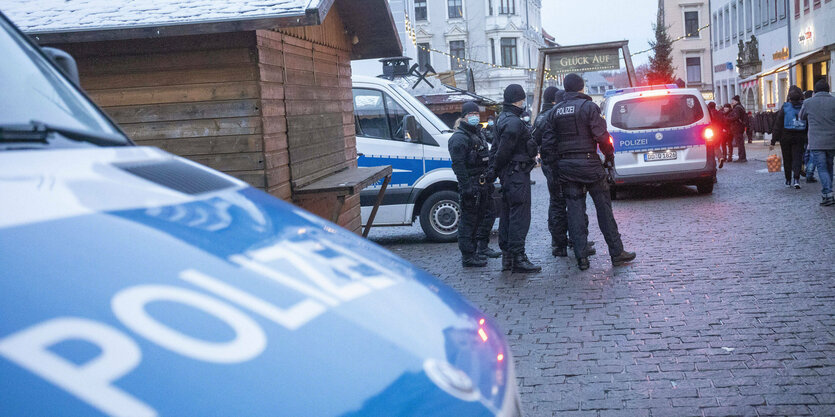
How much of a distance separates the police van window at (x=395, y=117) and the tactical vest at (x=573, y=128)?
339cm

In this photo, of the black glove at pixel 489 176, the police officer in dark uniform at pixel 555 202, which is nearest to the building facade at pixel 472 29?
the police officer in dark uniform at pixel 555 202

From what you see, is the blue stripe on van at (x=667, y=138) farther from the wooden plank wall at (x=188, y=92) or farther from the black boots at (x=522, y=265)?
the wooden plank wall at (x=188, y=92)

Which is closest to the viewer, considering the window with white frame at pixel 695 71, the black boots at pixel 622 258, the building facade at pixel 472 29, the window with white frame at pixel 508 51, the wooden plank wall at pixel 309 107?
the wooden plank wall at pixel 309 107

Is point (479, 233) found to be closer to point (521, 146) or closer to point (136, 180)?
point (521, 146)

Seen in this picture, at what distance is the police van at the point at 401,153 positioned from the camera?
1255 cm

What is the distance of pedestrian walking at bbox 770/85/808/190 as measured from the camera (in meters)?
16.0

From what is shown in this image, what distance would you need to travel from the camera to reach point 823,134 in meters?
13.8

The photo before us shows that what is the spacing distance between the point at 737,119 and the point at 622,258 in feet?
56.4

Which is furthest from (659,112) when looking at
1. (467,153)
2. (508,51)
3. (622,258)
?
(508,51)

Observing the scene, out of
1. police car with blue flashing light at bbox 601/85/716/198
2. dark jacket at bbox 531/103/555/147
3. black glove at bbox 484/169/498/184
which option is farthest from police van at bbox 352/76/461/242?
police car with blue flashing light at bbox 601/85/716/198

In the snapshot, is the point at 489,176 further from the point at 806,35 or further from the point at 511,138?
the point at 806,35

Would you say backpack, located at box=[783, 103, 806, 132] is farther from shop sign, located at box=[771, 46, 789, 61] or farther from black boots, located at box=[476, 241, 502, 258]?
shop sign, located at box=[771, 46, 789, 61]

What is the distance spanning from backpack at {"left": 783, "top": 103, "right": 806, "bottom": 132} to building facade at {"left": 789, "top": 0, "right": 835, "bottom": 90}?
14219 mm

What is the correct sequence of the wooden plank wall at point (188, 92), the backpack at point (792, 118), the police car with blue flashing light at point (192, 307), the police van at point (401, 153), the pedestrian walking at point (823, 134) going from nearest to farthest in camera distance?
1. the police car with blue flashing light at point (192, 307)
2. the wooden plank wall at point (188, 92)
3. the police van at point (401, 153)
4. the pedestrian walking at point (823, 134)
5. the backpack at point (792, 118)
